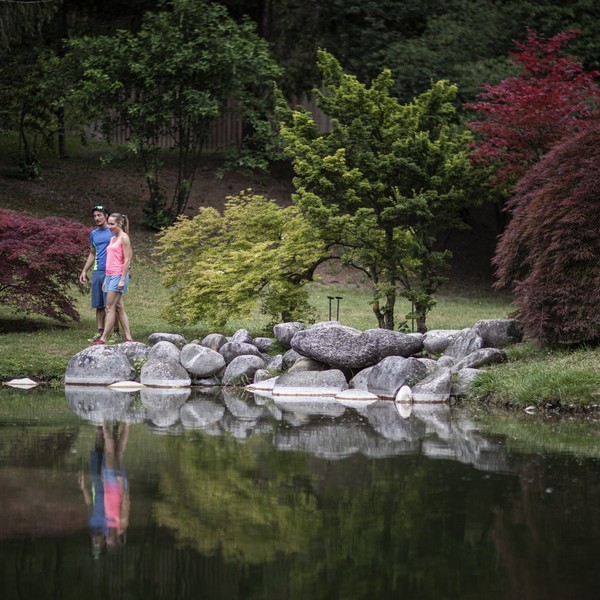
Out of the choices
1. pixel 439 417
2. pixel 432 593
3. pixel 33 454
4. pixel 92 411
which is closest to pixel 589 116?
pixel 439 417

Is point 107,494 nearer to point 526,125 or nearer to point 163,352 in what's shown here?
point 163,352

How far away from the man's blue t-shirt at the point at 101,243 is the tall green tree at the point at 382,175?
104 inches

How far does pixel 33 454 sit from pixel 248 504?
7.99ft

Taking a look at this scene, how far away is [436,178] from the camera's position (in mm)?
14516

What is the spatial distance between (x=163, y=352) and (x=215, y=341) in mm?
1167

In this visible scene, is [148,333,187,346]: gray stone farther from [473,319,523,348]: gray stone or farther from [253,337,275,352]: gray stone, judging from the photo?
[473,319,523,348]: gray stone

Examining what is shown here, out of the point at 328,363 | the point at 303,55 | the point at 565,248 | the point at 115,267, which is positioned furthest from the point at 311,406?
the point at 303,55

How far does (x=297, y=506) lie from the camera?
6.57 metres

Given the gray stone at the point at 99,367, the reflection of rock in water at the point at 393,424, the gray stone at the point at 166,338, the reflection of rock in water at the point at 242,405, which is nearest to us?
the reflection of rock in water at the point at 393,424

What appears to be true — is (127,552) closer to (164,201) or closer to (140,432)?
(140,432)

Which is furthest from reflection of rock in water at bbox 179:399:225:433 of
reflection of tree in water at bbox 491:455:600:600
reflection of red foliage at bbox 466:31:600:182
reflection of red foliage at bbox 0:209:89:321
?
reflection of red foliage at bbox 466:31:600:182

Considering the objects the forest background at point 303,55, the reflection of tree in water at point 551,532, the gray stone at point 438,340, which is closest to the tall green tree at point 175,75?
the forest background at point 303,55

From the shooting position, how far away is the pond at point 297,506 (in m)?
5.04

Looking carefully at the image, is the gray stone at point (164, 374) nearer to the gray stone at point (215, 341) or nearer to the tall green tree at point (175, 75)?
the gray stone at point (215, 341)
